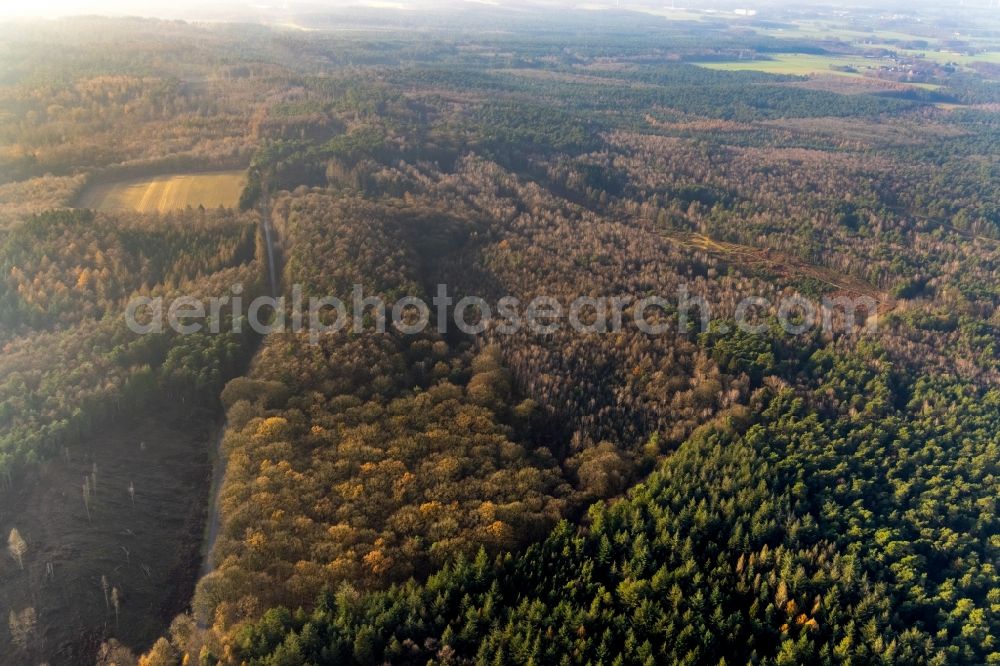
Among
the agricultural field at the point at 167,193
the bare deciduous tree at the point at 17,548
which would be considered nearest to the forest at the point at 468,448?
the bare deciduous tree at the point at 17,548

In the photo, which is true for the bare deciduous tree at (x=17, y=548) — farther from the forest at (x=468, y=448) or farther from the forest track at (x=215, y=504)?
the forest track at (x=215, y=504)

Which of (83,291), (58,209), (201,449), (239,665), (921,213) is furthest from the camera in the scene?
A: (921,213)

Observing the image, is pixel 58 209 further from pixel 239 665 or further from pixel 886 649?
pixel 886 649

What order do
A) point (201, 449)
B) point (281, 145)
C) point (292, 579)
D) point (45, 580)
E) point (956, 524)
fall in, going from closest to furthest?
point (292, 579) → point (45, 580) → point (956, 524) → point (201, 449) → point (281, 145)

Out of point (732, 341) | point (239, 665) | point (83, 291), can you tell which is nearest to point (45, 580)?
point (239, 665)

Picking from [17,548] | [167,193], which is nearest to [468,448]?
[17,548]
